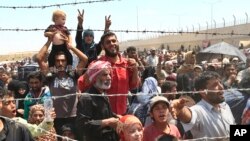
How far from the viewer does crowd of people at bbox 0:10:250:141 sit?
3955mm

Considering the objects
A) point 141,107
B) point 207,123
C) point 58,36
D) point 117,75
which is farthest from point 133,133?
point 58,36

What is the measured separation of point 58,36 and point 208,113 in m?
1.90

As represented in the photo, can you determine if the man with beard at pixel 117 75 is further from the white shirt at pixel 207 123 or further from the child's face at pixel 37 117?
the white shirt at pixel 207 123

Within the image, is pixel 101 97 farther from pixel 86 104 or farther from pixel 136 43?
pixel 136 43

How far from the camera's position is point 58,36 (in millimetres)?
5281

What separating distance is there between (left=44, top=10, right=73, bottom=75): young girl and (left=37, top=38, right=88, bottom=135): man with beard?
0.05 metres

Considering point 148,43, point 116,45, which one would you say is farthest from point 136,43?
point 116,45

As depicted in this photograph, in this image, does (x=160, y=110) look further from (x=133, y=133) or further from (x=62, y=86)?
(x=62, y=86)

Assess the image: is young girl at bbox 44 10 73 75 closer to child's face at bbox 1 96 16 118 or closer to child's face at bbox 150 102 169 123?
child's face at bbox 1 96 16 118

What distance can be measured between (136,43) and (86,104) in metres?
47.3

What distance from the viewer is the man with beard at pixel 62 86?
16.2ft

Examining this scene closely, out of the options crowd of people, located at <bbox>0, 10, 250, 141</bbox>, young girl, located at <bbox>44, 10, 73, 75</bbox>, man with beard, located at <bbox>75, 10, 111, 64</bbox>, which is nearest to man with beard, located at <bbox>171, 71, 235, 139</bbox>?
crowd of people, located at <bbox>0, 10, 250, 141</bbox>

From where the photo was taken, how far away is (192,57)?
7.59 m

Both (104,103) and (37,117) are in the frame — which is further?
(37,117)
